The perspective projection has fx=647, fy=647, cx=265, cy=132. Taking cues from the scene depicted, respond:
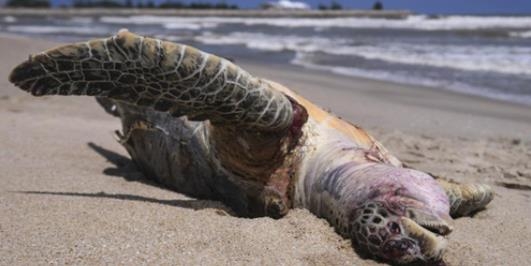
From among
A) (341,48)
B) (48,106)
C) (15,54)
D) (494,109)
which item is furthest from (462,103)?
(341,48)

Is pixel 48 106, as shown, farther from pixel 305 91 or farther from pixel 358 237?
pixel 358 237

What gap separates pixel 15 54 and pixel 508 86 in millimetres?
7515

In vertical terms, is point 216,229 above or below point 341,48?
above

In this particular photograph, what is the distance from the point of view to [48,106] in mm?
6230

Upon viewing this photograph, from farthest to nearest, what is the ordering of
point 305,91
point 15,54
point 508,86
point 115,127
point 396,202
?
point 15,54 → point 508,86 → point 305,91 → point 115,127 → point 396,202

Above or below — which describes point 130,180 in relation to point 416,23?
above

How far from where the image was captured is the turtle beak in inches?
82.9

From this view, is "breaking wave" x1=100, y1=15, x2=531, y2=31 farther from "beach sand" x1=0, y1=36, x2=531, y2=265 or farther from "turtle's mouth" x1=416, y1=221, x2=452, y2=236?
"turtle's mouth" x1=416, y1=221, x2=452, y2=236

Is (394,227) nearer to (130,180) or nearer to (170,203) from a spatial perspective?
(170,203)

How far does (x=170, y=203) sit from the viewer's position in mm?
2945

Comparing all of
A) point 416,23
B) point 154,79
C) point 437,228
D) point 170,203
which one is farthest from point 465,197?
point 416,23

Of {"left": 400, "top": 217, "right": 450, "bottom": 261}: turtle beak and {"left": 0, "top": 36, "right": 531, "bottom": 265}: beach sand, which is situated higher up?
{"left": 400, "top": 217, "right": 450, "bottom": 261}: turtle beak

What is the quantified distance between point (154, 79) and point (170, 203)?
30.8 inches

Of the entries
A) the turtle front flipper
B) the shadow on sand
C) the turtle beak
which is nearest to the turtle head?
the turtle beak
